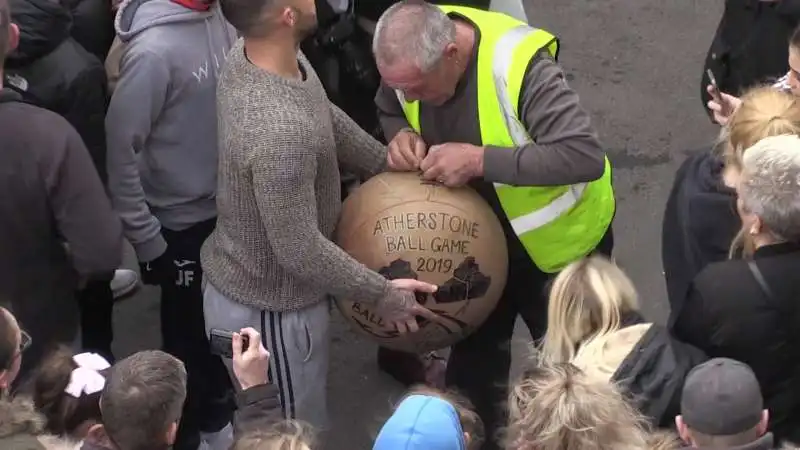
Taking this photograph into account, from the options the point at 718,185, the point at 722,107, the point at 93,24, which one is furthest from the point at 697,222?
the point at 93,24

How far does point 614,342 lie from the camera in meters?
3.32

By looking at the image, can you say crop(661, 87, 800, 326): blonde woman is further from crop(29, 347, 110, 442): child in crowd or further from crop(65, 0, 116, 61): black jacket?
Answer: crop(65, 0, 116, 61): black jacket

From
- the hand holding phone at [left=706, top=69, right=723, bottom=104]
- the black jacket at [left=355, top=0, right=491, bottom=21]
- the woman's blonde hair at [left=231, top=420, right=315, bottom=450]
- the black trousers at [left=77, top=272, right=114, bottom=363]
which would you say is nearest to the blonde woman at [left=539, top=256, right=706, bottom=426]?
the woman's blonde hair at [left=231, top=420, right=315, bottom=450]

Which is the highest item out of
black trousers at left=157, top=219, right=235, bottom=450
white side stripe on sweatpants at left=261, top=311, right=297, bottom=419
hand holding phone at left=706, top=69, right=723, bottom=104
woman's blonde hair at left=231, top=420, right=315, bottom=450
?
hand holding phone at left=706, top=69, right=723, bottom=104

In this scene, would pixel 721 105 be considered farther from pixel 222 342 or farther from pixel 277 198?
pixel 222 342

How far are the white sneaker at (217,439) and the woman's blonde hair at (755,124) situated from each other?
1954 millimetres

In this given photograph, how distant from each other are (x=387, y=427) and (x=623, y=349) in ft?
2.43

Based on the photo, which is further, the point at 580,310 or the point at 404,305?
the point at 404,305

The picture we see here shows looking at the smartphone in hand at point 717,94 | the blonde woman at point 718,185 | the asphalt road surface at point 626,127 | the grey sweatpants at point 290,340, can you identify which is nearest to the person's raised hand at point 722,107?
the smartphone in hand at point 717,94

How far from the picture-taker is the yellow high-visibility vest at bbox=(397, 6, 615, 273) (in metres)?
3.85

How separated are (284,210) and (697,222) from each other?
130 centimetres

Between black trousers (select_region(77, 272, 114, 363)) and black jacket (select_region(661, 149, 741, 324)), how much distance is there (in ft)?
6.70

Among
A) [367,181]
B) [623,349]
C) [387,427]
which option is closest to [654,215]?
[367,181]

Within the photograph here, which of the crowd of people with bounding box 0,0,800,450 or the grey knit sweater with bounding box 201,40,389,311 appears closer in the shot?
the crowd of people with bounding box 0,0,800,450
